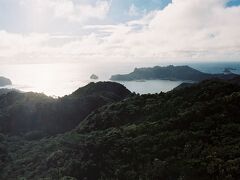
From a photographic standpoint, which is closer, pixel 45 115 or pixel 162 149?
pixel 162 149

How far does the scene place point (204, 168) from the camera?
953 inches

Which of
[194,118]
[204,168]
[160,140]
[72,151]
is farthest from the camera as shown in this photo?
[72,151]

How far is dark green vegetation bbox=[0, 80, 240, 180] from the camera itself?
83.6 feet

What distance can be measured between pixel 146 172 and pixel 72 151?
13836mm

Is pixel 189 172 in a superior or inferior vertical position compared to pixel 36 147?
superior

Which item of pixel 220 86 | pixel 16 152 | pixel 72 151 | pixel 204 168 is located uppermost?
pixel 220 86

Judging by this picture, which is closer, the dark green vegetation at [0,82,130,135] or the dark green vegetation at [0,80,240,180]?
the dark green vegetation at [0,80,240,180]

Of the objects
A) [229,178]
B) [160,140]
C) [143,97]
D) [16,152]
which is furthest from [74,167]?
[143,97]

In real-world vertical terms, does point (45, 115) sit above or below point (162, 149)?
below

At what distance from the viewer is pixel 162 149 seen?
100 feet

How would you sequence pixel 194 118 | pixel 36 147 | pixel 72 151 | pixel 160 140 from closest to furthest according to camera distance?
pixel 160 140
pixel 194 118
pixel 72 151
pixel 36 147

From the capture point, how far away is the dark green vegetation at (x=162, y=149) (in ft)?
83.6

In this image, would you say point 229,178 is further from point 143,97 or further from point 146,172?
point 143,97

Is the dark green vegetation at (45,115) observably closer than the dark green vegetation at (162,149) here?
No
